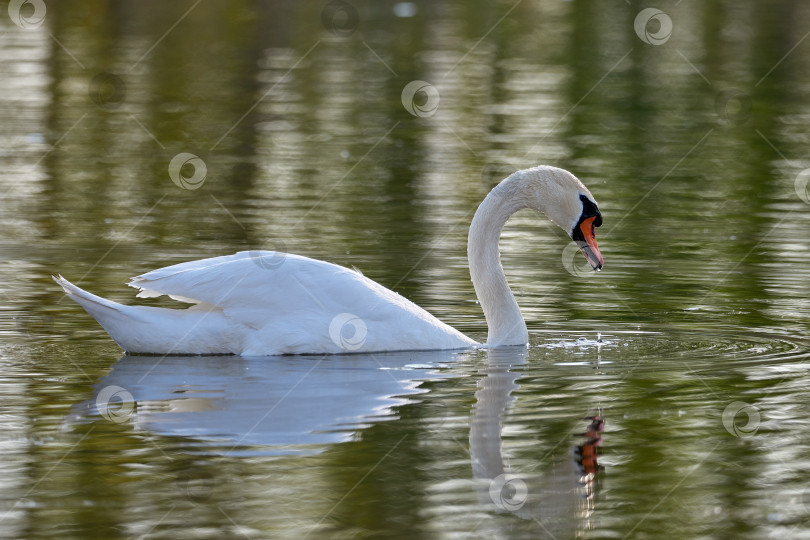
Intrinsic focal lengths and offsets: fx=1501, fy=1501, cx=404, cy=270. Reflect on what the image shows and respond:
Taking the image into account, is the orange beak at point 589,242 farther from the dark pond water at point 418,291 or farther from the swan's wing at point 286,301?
the swan's wing at point 286,301

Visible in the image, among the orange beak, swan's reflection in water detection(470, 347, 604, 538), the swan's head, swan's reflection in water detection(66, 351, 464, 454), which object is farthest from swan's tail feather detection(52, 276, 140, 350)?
the orange beak

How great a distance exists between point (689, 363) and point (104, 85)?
61.0ft

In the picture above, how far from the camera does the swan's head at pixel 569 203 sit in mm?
10258

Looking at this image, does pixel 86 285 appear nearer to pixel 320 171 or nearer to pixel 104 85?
pixel 320 171

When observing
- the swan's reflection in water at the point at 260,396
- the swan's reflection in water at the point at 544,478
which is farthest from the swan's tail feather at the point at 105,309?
the swan's reflection in water at the point at 544,478

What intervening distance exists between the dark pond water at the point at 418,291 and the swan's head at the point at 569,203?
2.25ft

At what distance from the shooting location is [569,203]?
33.8 ft

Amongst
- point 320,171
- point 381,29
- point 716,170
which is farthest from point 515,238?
point 381,29

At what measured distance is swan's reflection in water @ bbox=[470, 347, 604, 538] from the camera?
6.49 m

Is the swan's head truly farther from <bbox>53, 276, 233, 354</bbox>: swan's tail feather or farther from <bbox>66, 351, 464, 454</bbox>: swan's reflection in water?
<bbox>53, 276, 233, 354</bbox>: swan's tail feather

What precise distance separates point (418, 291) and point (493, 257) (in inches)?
63.5

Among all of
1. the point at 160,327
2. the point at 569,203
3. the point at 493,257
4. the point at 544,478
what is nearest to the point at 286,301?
the point at 160,327

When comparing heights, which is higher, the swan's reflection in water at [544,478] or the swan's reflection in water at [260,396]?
the swan's reflection in water at [260,396]

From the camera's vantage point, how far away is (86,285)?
465 inches
